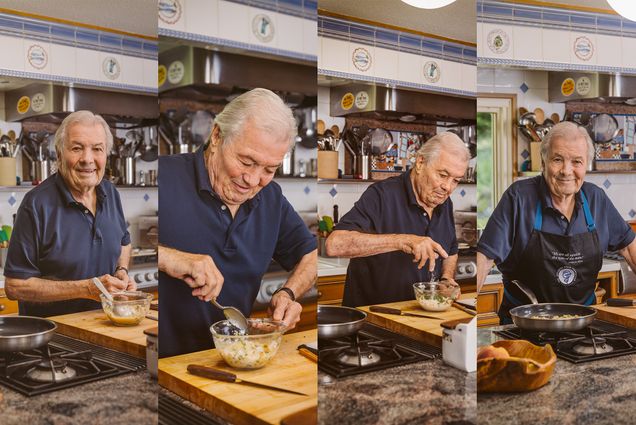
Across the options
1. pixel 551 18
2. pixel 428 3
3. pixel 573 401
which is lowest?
pixel 573 401

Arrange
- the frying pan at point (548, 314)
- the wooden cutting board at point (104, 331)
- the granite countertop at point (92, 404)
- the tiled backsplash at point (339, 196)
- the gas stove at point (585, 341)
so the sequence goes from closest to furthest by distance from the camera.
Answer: the granite countertop at point (92, 404) → the wooden cutting board at point (104, 331) → the tiled backsplash at point (339, 196) → the gas stove at point (585, 341) → the frying pan at point (548, 314)

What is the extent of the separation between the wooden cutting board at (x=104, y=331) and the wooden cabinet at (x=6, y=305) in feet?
0.33

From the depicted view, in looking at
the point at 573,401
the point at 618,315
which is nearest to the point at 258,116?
the point at 573,401

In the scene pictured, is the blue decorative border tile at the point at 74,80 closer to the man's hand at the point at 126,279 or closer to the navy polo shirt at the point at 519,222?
the man's hand at the point at 126,279

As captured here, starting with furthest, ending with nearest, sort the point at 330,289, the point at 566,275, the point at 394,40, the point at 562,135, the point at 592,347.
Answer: the point at 562,135 < the point at 566,275 < the point at 592,347 < the point at 394,40 < the point at 330,289

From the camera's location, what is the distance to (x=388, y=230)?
177 centimetres

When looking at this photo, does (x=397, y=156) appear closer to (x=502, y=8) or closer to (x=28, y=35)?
(x=28, y=35)

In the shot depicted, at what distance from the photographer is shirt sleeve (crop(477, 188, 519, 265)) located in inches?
106

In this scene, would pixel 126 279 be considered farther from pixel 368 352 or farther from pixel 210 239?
pixel 368 352

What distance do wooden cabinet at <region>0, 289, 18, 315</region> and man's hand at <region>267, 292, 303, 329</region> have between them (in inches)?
23.5

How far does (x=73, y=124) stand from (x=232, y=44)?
43cm

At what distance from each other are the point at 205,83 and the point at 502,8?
7.80ft

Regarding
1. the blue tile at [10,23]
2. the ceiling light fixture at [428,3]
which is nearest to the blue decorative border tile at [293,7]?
the ceiling light fixture at [428,3]

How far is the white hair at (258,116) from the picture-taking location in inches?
58.4
